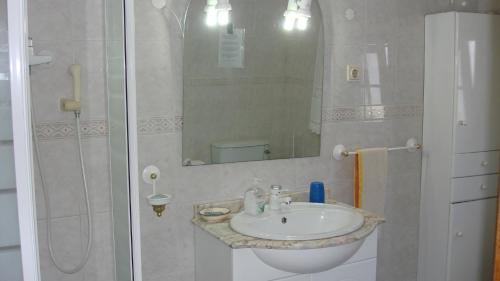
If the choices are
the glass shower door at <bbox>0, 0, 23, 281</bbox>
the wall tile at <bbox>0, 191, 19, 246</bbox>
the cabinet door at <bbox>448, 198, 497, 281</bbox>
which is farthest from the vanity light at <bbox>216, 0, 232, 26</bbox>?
the cabinet door at <bbox>448, 198, 497, 281</bbox>

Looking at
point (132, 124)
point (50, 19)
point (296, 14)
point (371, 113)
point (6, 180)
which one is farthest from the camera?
point (371, 113)

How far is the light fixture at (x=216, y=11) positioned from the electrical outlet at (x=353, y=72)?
0.76 metres

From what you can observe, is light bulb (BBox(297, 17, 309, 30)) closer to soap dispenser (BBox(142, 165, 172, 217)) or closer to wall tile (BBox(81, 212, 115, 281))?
soap dispenser (BBox(142, 165, 172, 217))

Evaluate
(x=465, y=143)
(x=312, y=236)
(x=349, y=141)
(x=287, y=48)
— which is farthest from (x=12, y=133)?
(x=465, y=143)

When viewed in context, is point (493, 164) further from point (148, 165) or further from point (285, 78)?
point (148, 165)

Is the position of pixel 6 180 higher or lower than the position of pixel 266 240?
higher

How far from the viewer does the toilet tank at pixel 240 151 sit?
238 cm

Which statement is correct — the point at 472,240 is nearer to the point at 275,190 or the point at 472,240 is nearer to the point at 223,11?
the point at 275,190

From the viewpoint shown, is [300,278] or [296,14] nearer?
[300,278]

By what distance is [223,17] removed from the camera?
2311 millimetres

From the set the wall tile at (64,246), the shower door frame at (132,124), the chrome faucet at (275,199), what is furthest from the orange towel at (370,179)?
the shower door frame at (132,124)

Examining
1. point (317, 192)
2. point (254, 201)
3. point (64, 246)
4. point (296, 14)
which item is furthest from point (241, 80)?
point (64, 246)

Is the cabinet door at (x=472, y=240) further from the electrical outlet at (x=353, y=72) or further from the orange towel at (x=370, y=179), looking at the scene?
the electrical outlet at (x=353, y=72)

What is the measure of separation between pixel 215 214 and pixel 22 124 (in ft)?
4.06
